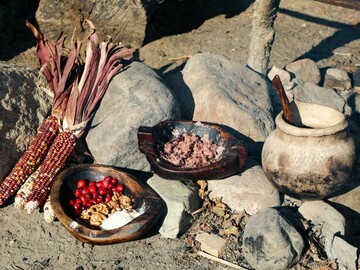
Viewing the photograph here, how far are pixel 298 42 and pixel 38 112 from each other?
457 cm

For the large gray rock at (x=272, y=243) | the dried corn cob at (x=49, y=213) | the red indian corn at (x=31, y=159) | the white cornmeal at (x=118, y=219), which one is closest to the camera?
the large gray rock at (x=272, y=243)

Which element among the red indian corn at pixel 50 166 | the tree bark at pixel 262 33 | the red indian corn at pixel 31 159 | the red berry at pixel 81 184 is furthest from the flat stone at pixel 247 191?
the tree bark at pixel 262 33

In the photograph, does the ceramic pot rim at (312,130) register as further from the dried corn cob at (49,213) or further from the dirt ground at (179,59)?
the dried corn cob at (49,213)

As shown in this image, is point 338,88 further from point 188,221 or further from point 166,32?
point 188,221

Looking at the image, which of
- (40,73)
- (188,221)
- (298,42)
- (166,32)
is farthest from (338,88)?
(40,73)

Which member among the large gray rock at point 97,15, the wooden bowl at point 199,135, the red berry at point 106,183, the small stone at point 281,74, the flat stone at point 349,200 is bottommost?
the flat stone at point 349,200

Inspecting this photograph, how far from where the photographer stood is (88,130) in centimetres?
620

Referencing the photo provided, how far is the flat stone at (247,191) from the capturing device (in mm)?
5531

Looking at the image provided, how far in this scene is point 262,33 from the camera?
740 centimetres

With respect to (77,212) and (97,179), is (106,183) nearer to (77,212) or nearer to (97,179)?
(97,179)

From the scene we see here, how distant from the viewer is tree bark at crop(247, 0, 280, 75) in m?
7.20

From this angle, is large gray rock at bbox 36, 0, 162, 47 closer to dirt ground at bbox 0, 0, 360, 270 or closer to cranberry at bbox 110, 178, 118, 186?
dirt ground at bbox 0, 0, 360, 270

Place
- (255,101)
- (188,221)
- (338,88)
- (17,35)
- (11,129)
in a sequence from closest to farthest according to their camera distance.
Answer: (188,221) → (11,129) → (255,101) → (338,88) → (17,35)

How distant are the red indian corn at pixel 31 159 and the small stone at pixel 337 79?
4.01 metres
